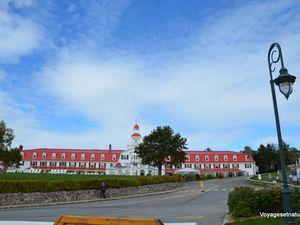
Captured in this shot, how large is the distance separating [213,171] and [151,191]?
59.4 meters

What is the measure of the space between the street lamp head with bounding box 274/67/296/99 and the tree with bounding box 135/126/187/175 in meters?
56.0

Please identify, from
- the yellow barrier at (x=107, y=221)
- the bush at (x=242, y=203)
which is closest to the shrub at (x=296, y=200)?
the bush at (x=242, y=203)

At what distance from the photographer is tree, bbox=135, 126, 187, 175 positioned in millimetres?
64438

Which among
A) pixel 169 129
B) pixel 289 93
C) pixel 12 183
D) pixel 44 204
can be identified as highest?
pixel 169 129

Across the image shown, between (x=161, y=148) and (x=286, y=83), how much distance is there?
56.8 meters

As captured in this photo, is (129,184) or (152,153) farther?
(152,153)

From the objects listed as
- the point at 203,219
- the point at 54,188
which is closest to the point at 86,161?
the point at 54,188

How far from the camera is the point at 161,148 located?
213 ft

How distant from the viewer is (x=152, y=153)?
64250 millimetres

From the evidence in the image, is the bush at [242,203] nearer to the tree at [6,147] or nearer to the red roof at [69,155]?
the tree at [6,147]

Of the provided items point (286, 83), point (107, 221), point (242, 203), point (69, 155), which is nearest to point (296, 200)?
point (242, 203)

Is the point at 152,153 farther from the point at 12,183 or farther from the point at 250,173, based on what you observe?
the point at 250,173

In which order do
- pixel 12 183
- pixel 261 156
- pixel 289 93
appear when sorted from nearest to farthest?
pixel 289 93 → pixel 12 183 → pixel 261 156

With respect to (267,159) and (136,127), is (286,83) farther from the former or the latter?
(267,159)
